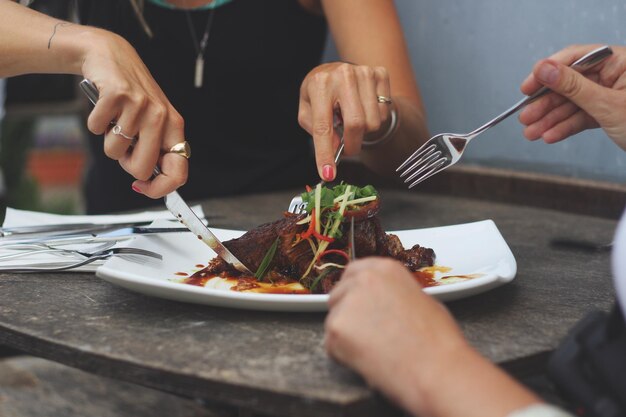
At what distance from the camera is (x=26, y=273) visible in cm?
145

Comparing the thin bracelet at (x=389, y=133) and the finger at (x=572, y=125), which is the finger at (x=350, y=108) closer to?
the thin bracelet at (x=389, y=133)

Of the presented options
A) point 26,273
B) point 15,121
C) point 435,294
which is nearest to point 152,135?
point 26,273

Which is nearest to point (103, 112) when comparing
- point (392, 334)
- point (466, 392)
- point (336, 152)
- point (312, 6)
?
point (336, 152)

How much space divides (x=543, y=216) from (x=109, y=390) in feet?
4.38

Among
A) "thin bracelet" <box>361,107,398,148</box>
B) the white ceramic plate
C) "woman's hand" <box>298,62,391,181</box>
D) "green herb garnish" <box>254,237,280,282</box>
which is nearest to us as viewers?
the white ceramic plate

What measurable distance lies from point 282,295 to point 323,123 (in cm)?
64

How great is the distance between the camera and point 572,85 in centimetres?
168

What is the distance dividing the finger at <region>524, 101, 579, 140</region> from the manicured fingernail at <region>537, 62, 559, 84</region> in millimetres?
195

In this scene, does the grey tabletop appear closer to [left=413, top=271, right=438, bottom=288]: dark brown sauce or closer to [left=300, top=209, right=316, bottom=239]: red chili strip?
[left=413, top=271, right=438, bottom=288]: dark brown sauce

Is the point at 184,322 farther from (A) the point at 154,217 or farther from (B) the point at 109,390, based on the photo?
(A) the point at 154,217

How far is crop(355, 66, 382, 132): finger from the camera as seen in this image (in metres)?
1.76

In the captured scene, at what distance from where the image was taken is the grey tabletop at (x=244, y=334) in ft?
2.97

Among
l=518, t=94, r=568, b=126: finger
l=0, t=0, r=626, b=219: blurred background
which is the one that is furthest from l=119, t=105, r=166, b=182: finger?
l=0, t=0, r=626, b=219: blurred background

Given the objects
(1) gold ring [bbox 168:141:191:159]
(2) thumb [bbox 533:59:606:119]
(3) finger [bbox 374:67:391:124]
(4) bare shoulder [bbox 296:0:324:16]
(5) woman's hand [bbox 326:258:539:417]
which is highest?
(4) bare shoulder [bbox 296:0:324:16]
